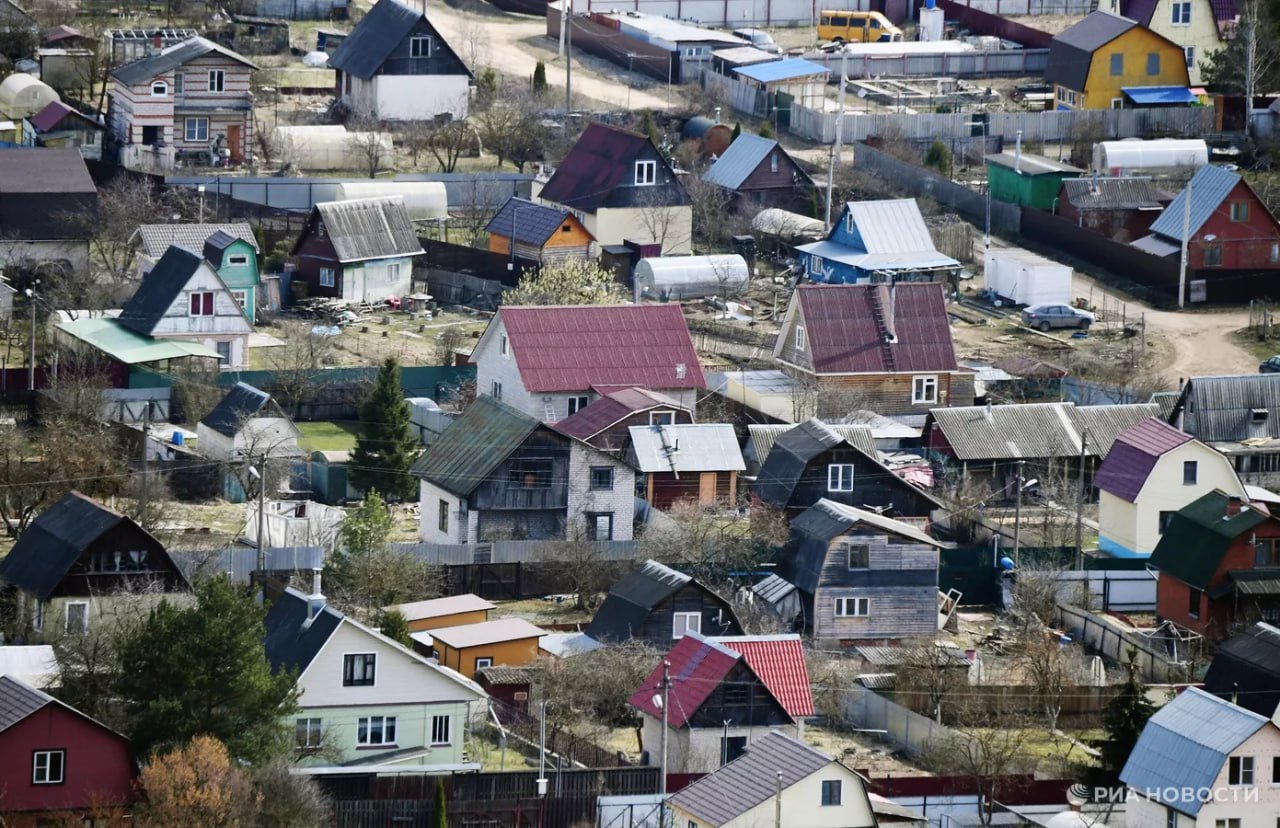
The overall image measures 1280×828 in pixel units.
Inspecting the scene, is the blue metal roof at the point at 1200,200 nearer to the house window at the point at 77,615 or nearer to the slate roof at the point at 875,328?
the slate roof at the point at 875,328

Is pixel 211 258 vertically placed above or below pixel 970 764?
above

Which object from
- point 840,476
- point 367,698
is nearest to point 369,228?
point 840,476

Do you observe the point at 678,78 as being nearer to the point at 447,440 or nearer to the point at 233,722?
the point at 447,440

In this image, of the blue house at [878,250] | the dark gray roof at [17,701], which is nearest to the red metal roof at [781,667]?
the dark gray roof at [17,701]

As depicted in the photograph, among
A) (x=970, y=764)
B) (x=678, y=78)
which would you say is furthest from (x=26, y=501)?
(x=678, y=78)

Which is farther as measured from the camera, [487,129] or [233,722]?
[487,129]

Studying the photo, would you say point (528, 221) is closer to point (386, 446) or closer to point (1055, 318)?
point (1055, 318)
